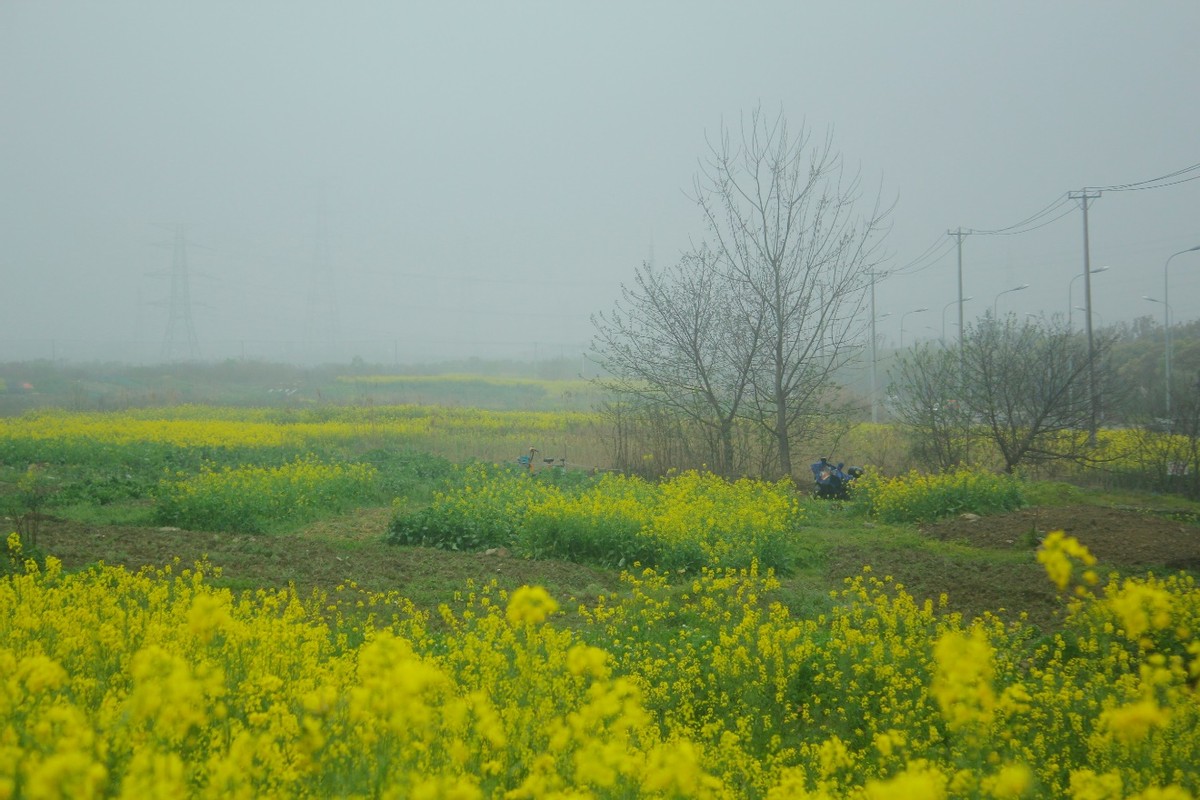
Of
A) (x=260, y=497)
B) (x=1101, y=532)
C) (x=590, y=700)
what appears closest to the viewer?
(x=590, y=700)

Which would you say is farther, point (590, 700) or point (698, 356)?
point (698, 356)

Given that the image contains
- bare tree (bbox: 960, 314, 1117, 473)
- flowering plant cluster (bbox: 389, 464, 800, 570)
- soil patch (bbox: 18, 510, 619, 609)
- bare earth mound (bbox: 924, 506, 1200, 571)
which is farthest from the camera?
bare tree (bbox: 960, 314, 1117, 473)

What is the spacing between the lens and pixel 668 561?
31.7ft

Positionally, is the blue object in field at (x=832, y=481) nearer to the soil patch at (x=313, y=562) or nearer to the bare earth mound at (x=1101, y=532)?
the bare earth mound at (x=1101, y=532)

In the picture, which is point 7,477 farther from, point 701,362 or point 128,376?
point 128,376

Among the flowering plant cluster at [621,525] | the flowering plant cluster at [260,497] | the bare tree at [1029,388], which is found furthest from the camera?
the bare tree at [1029,388]

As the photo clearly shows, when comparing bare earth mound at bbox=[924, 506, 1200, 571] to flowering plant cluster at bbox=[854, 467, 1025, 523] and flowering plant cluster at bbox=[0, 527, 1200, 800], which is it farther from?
flowering plant cluster at bbox=[0, 527, 1200, 800]

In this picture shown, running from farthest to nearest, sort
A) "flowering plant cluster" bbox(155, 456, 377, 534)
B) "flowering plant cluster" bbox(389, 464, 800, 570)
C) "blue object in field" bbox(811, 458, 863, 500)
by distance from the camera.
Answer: "blue object in field" bbox(811, 458, 863, 500)
"flowering plant cluster" bbox(155, 456, 377, 534)
"flowering plant cluster" bbox(389, 464, 800, 570)

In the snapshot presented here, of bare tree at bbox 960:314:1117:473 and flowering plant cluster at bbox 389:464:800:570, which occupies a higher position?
bare tree at bbox 960:314:1117:473

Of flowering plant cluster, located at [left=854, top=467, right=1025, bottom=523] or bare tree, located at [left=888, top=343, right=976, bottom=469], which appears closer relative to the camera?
flowering plant cluster, located at [left=854, top=467, right=1025, bottom=523]

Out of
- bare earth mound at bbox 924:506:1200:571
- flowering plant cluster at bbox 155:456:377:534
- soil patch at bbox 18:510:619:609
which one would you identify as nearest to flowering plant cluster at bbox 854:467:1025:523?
bare earth mound at bbox 924:506:1200:571

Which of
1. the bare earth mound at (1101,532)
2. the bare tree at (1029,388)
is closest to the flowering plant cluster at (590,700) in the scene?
the bare earth mound at (1101,532)

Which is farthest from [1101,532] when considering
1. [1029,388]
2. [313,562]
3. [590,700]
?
[313,562]

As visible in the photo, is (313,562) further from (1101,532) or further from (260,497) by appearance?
(1101,532)
